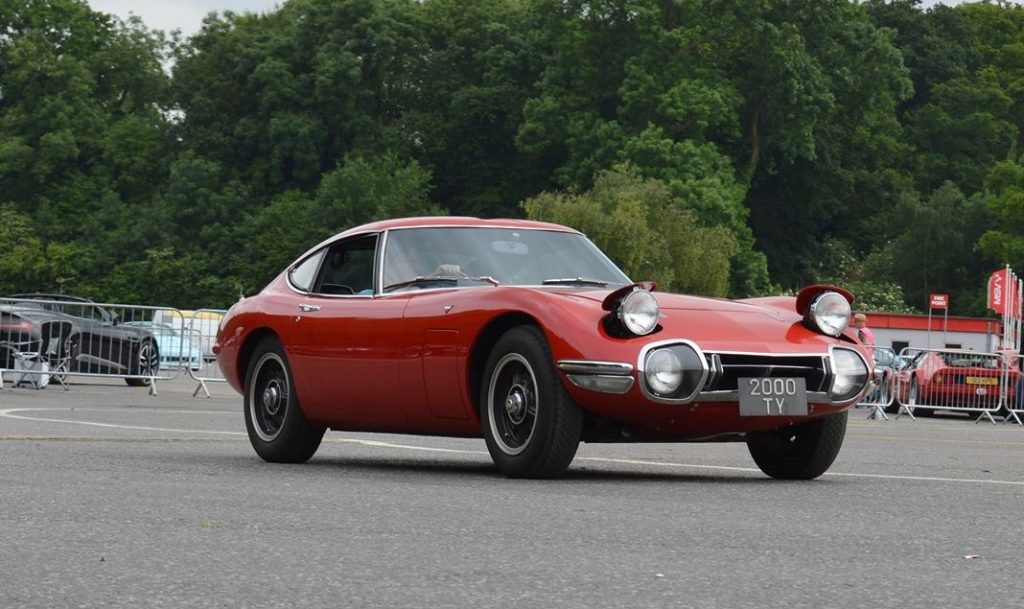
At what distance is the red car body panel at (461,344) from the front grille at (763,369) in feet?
0.13

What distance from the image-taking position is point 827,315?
10.1m

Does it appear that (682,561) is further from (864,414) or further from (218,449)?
(864,414)

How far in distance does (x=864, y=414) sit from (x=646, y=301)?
2377 cm

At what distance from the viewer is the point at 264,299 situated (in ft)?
38.9

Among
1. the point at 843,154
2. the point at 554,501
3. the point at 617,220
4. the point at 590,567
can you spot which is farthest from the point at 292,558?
the point at 843,154

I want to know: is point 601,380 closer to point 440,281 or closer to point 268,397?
point 440,281

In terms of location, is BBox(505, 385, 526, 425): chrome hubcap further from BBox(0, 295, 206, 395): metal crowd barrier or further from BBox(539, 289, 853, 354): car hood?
BBox(0, 295, 206, 395): metal crowd barrier

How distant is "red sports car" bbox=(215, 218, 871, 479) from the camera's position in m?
9.45

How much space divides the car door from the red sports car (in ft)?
0.04

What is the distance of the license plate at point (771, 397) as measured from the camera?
31.4ft

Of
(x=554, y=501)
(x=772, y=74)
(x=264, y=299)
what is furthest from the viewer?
(x=772, y=74)

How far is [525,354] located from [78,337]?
733 inches

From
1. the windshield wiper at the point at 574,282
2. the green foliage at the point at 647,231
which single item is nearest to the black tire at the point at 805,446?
the windshield wiper at the point at 574,282

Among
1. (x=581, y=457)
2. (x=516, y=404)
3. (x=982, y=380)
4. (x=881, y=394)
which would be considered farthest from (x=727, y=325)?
(x=982, y=380)
